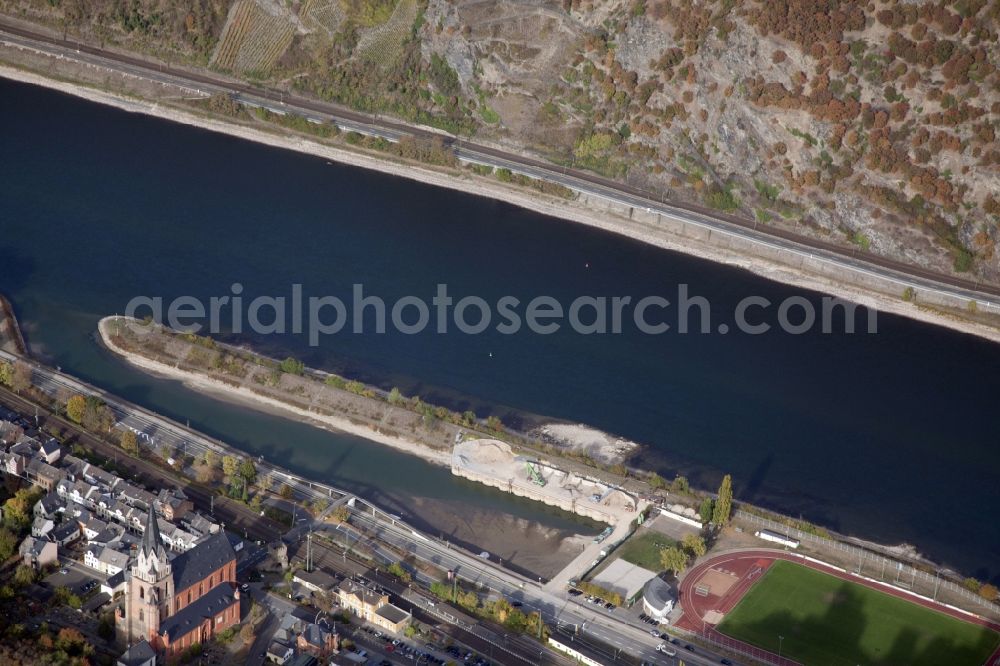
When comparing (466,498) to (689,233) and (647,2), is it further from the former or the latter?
(647,2)

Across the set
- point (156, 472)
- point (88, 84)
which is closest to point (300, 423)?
point (156, 472)

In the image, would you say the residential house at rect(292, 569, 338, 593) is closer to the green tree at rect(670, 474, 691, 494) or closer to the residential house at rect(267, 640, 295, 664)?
the residential house at rect(267, 640, 295, 664)

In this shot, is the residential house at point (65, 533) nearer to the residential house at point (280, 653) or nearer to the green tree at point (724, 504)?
the residential house at point (280, 653)

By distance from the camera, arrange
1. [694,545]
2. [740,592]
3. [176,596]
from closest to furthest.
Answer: [176,596], [740,592], [694,545]

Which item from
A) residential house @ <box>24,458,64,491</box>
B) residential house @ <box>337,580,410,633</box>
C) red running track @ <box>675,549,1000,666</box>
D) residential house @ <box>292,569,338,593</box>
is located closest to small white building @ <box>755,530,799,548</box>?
red running track @ <box>675,549,1000,666</box>

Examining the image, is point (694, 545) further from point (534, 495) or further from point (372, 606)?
point (372, 606)

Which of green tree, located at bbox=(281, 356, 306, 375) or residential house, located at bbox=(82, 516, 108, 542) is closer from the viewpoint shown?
residential house, located at bbox=(82, 516, 108, 542)

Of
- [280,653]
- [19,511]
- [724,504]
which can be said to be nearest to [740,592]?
[724,504]
